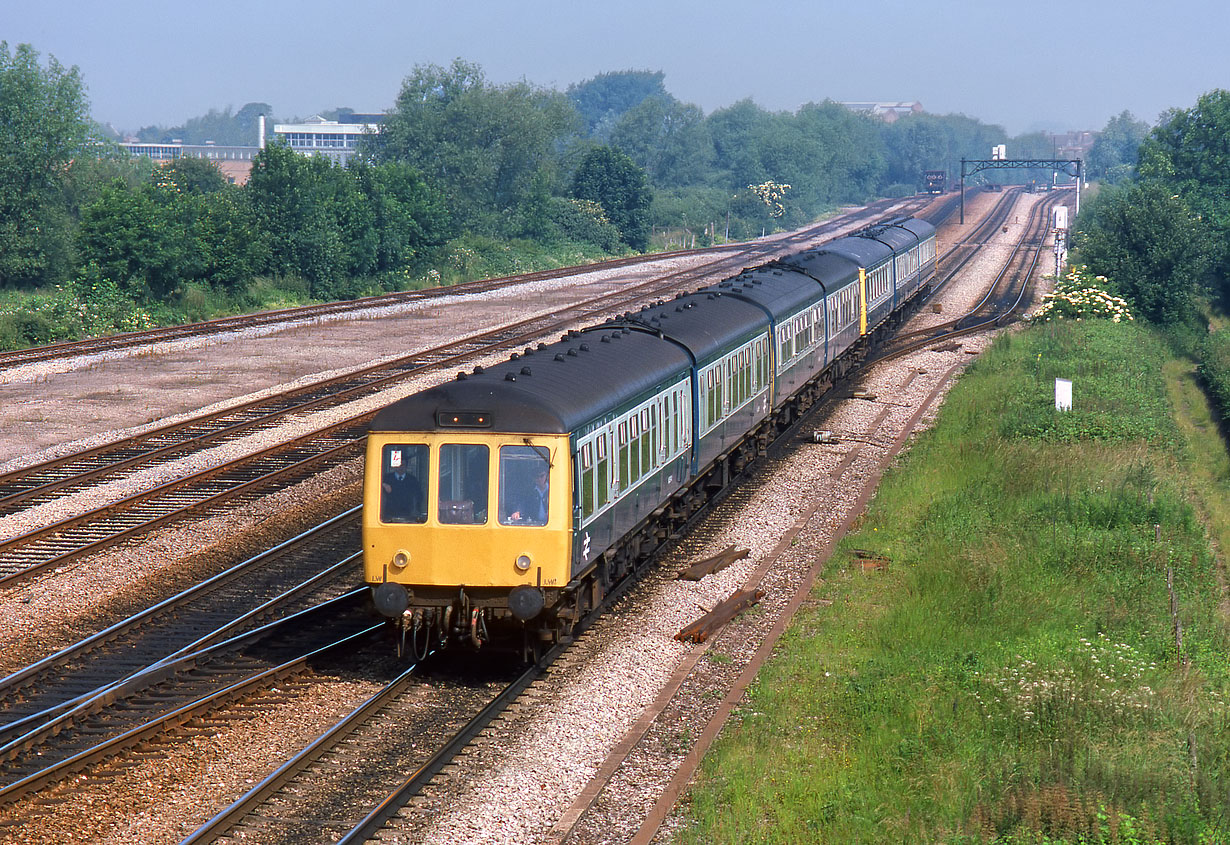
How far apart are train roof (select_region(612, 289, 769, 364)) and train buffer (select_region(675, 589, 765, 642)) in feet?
12.2

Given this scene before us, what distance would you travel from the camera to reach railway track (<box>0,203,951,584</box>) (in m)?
18.2

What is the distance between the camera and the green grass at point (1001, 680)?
9.48 metres

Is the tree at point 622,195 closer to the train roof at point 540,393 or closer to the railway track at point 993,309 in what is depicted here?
the railway track at point 993,309

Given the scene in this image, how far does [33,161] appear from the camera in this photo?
5653 centimetres

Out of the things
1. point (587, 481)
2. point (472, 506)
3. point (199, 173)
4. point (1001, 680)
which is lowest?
point (1001, 680)

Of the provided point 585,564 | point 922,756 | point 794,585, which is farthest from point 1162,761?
point 794,585

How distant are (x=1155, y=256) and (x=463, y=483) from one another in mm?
40480

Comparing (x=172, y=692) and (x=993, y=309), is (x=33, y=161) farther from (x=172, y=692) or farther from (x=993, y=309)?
(x=172, y=692)

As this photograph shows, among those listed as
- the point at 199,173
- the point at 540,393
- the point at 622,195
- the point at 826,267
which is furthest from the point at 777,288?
the point at 199,173

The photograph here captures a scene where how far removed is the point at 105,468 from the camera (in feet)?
74.3

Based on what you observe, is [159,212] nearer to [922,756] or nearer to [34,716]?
[34,716]

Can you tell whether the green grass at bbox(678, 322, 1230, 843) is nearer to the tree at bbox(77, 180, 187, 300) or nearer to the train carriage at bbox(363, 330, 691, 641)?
the train carriage at bbox(363, 330, 691, 641)

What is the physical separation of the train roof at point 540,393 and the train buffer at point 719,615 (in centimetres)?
268

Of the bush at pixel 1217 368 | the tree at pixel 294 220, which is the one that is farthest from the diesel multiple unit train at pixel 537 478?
the tree at pixel 294 220
